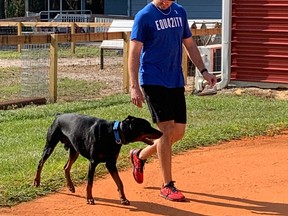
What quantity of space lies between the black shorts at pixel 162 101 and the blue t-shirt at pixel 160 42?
0.05 meters

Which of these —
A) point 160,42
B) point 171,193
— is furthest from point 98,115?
point 160,42

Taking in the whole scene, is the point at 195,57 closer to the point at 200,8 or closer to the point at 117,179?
the point at 117,179

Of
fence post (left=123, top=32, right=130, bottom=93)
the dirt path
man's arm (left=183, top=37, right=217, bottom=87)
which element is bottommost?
the dirt path

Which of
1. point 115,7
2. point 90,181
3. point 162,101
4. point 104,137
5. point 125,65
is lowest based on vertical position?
point 90,181

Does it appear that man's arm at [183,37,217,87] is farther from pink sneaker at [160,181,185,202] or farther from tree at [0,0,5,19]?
tree at [0,0,5,19]

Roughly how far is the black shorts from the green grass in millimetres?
1221

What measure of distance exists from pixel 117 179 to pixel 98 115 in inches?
192

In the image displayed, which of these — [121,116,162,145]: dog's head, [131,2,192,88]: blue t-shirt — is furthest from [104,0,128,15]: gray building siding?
[121,116,162,145]: dog's head

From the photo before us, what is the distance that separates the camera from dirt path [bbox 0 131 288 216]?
6141mm

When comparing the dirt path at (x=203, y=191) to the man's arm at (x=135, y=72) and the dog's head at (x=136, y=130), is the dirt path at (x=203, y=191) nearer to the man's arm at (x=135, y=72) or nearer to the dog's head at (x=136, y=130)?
the dog's head at (x=136, y=130)

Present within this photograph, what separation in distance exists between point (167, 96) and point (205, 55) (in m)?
8.96

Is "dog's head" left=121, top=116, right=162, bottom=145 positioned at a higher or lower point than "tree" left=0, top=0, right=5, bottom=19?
lower

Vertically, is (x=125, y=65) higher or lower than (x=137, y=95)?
lower

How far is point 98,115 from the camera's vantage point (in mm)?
11008
